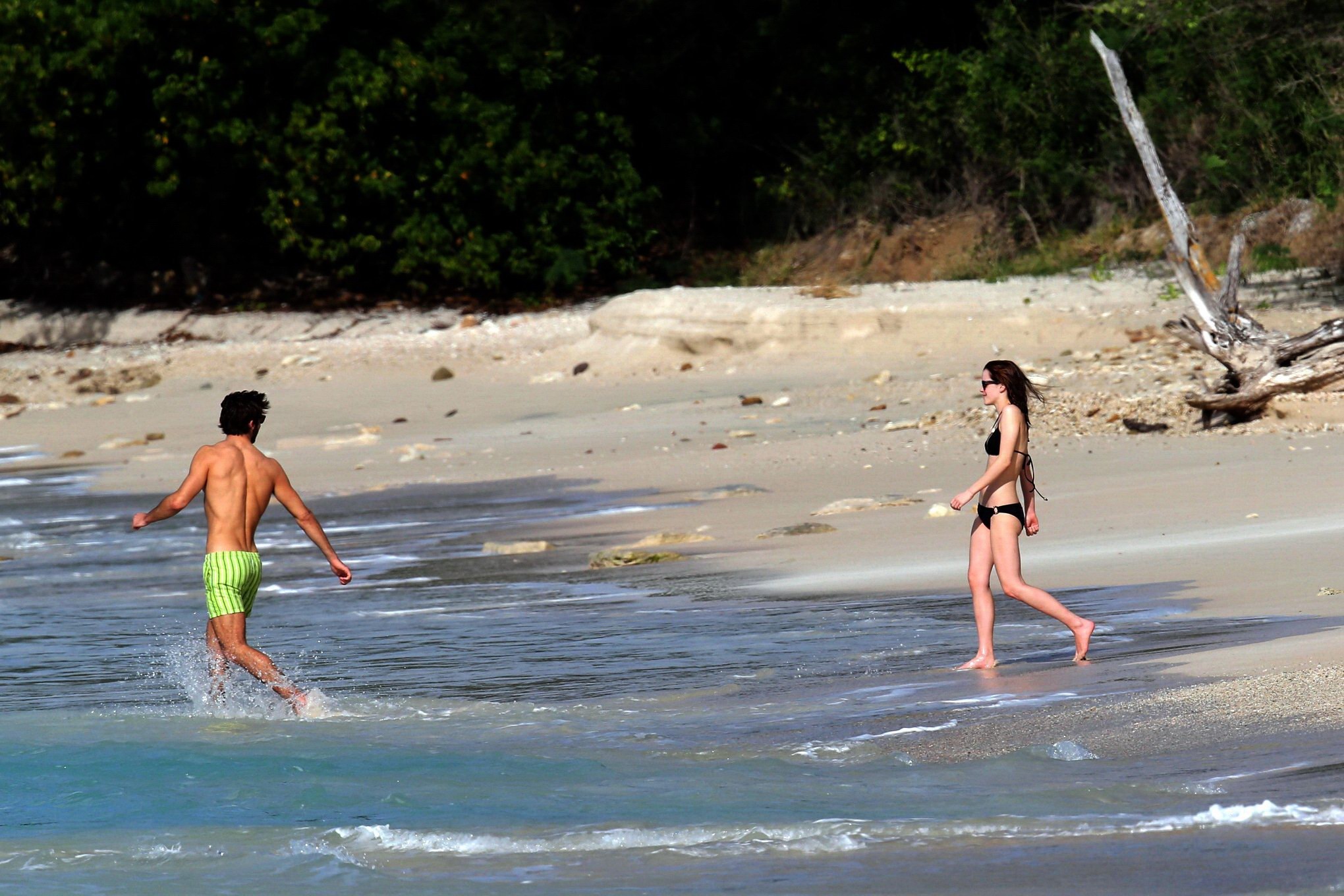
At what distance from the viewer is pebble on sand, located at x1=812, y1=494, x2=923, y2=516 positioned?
467 inches

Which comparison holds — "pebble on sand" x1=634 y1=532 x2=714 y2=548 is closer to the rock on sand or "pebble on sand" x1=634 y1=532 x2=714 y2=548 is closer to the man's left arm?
the rock on sand

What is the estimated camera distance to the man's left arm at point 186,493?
7391 millimetres

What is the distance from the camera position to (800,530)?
11172 millimetres

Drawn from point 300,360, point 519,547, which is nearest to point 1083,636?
point 519,547

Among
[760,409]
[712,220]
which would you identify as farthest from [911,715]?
[712,220]

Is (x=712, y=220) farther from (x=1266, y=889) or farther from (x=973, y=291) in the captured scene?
(x=1266, y=889)

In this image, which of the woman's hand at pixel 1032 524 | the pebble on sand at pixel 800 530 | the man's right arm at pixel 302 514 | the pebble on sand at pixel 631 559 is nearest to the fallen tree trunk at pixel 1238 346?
the pebble on sand at pixel 800 530

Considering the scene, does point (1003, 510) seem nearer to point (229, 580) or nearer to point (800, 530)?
point (229, 580)

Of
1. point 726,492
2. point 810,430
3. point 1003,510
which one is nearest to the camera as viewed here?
point 1003,510

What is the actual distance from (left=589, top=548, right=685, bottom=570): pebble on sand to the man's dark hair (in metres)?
3.27

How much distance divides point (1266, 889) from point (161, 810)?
3481 mm

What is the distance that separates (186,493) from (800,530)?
459 centimetres

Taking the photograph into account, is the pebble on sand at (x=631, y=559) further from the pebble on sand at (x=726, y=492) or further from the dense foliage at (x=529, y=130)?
the dense foliage at (x=529, y=130)

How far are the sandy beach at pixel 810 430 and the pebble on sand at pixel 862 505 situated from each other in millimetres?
68
